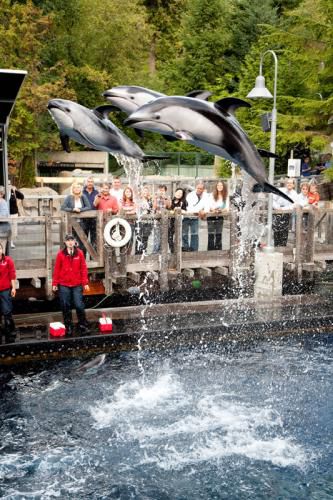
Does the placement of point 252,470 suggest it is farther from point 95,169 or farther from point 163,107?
point 95,169

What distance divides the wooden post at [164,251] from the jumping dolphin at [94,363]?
3.11 metres

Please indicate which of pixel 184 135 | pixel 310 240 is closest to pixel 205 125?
pixel 184 135

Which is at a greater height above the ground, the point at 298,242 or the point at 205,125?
the point at 205,125

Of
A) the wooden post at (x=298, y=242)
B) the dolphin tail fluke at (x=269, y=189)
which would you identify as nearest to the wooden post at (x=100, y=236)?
the wooden post at (x=298, y=242)

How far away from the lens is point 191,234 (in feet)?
55.5

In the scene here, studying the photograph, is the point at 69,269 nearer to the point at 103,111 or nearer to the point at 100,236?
the point at 100,236

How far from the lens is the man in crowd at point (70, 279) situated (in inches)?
540

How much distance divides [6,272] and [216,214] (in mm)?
5389

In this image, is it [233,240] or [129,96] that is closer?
[129,96]

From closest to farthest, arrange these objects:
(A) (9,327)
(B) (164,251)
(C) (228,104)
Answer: (C) (228,104) → (A) (9,327) → (B) (164,251)

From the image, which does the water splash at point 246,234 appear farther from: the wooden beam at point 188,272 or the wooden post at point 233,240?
the wooden beam at point 188,272

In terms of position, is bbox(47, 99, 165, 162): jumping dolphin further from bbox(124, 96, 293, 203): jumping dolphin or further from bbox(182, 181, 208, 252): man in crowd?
bbox(182, 181, 208, 252): man in crowd

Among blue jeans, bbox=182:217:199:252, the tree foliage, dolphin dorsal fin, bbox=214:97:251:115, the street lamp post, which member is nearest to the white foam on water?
blue jeans, bbox=182:217:199:252

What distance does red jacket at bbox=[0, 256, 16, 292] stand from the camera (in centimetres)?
1328
